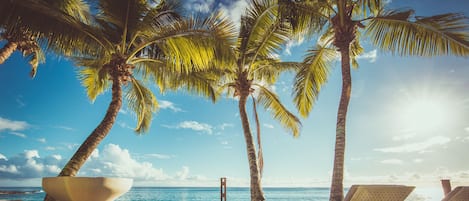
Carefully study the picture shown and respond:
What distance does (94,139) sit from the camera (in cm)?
526

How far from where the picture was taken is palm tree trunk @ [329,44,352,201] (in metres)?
5.39

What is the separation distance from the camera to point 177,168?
56.2m

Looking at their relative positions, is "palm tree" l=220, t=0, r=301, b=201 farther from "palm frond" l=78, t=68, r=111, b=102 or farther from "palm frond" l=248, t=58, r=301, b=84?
"palm frond" l=78, t=68, r=111, b=102

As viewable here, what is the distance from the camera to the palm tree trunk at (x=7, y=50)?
7.86m

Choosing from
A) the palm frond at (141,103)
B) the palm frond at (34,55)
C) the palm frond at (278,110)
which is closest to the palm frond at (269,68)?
the palm frond at (278,110)

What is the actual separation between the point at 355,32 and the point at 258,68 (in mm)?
3495

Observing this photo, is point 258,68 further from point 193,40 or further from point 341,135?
point 341,135

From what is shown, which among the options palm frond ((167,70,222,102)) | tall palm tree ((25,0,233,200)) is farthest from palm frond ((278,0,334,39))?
palm frond ((167,70,222,102))

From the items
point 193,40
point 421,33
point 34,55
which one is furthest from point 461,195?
point 34,55

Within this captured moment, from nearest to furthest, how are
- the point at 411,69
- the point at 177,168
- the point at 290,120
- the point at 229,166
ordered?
the point at 290,120, the point at 411,69, the point at 177,168, the point at 229,166

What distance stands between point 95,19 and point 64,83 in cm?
1039

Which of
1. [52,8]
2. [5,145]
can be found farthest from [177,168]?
[52,8]

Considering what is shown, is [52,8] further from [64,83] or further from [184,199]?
[184,199]

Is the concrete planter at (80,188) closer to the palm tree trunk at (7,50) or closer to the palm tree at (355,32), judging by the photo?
the palm tree at (355,32)
